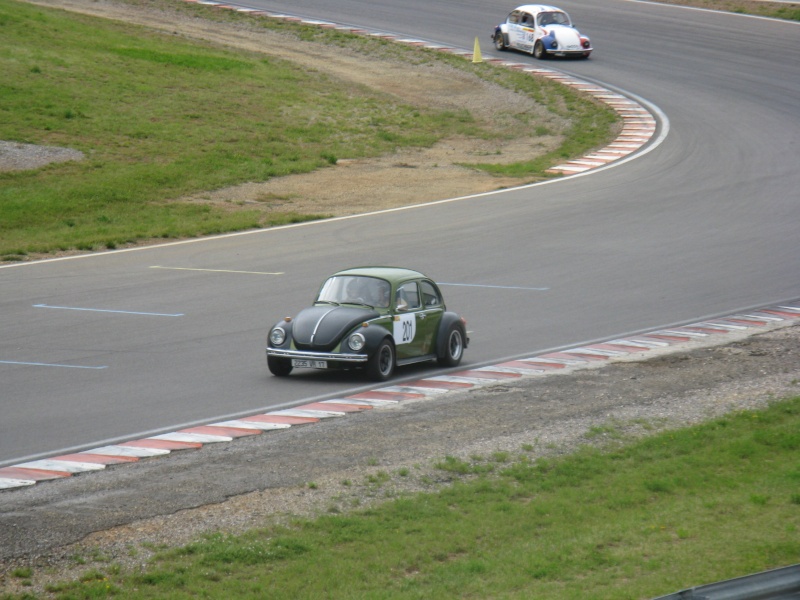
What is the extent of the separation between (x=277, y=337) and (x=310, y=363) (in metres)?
0.58

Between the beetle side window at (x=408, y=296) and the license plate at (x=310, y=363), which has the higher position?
the beetle side window at (x=408, y=296)

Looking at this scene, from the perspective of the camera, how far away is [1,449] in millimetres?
11031

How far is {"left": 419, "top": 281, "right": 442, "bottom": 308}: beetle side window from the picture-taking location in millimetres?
15227

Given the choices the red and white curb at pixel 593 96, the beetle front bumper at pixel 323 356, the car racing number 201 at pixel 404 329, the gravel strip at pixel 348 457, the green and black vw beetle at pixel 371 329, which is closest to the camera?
the gravel strip at pixel 348 457

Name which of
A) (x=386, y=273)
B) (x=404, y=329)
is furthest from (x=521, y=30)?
(x=404, y=329)

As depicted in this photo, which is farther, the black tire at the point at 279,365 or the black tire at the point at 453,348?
the black tire at the point at 453,348

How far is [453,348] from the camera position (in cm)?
1521

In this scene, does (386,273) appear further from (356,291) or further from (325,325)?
(325,325)

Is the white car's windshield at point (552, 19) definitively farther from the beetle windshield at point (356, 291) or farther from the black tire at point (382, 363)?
the black tire at point (382, 363)

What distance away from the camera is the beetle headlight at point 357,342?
13797 millimetres

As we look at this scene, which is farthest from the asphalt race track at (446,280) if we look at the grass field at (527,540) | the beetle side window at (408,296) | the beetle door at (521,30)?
the beetle door at (521,30)

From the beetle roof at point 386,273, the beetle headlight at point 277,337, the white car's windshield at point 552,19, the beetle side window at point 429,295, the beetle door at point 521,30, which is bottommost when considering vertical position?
the beetle headlight at point 277,337

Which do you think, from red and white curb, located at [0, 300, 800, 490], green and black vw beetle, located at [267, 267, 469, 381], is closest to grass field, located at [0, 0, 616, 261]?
green and black vw beetle, located at [267, 267, 469, 381]

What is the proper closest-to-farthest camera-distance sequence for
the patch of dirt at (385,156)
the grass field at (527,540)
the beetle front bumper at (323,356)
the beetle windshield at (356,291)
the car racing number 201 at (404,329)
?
the grass field at (527,540), the beetle front bumper at (323,356), the car racing number 201 at (404,329), the beetle windshield at (356,291), the patch of dirt at (385,156)
